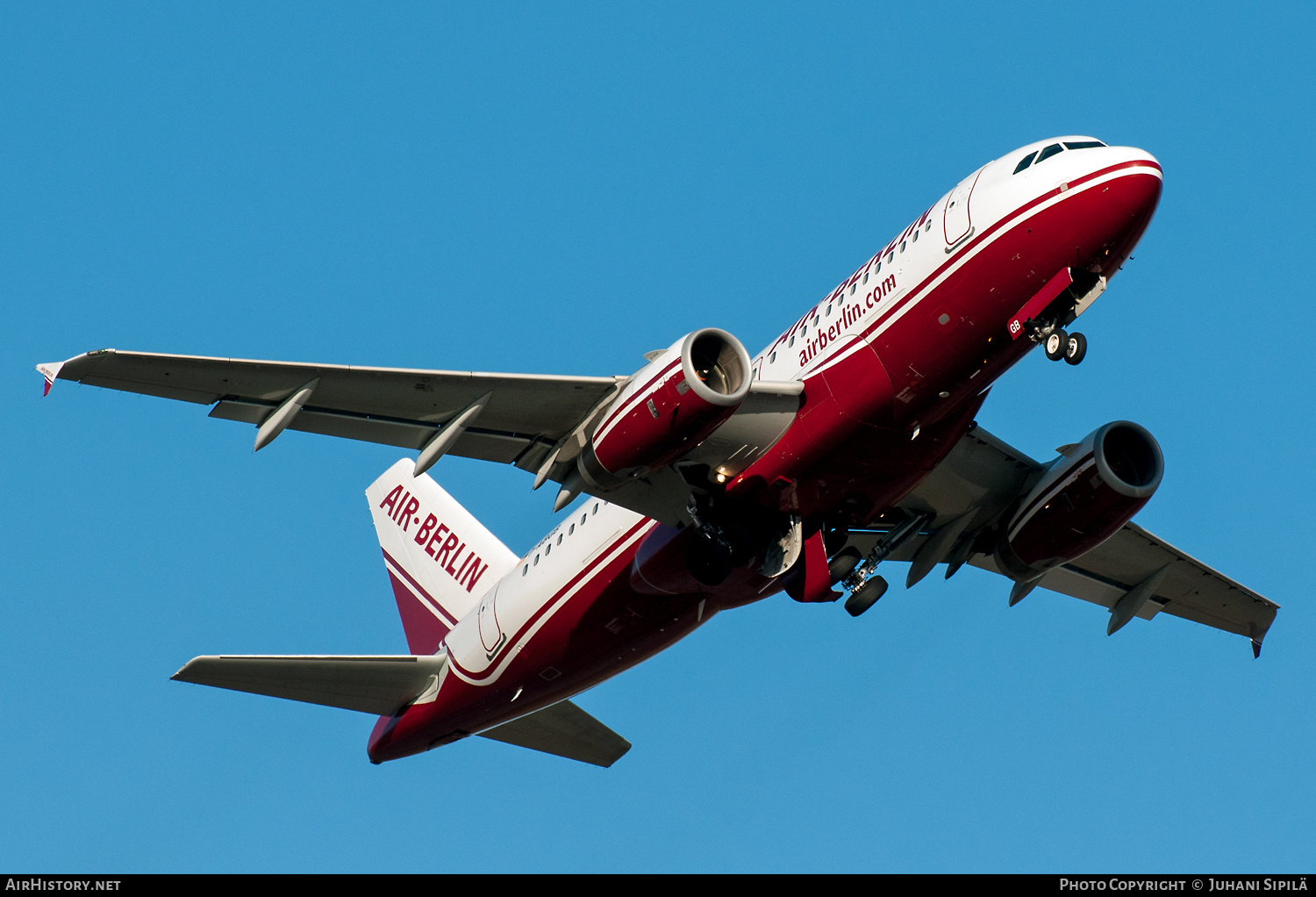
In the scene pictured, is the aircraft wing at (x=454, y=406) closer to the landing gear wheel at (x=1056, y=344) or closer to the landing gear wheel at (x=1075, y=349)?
the landing gear wheel at (x=1056, y=344)

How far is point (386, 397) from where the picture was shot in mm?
21891

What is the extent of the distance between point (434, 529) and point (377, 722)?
4066 mm

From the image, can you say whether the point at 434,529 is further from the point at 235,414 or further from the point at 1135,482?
the point at 1135,482

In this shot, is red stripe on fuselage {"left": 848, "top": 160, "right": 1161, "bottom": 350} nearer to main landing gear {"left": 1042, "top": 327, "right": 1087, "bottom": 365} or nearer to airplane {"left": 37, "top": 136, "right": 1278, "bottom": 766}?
airplane {"left": 37, "top": 136, "right": 1278, "bottom": 766}

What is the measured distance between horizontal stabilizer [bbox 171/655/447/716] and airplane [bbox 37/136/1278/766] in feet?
0.14

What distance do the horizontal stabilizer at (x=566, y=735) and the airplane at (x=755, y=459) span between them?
5cm

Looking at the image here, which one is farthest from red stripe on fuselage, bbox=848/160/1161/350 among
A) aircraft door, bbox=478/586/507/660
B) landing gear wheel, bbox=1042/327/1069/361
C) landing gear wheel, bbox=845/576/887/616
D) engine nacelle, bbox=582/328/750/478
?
aircraft door, bbox=478/586/507/660

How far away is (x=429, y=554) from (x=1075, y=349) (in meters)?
14.2

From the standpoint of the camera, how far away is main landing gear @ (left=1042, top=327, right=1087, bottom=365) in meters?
20.5

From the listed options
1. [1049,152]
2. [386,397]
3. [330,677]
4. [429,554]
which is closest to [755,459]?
[386,397]

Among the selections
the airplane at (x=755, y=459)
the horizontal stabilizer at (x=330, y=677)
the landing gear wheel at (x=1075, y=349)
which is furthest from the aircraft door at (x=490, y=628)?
the landing gear wheel at (x=1075, y=349)

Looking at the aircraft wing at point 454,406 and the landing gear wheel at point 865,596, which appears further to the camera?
the landing gear wheel at point 865,596

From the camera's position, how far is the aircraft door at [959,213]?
21.0 meters

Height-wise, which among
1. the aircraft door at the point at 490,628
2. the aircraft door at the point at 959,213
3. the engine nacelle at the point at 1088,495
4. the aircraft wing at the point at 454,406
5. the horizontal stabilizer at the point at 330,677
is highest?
the aircraft door at the point at 959,213
